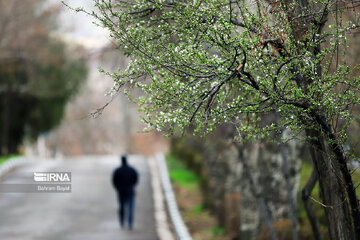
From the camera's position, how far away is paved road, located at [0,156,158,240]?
45.0 feet

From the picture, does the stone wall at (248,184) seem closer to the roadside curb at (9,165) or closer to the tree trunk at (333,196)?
the tree trunk at (333,196)

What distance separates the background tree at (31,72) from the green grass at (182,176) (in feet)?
28.6

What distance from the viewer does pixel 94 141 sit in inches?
2884

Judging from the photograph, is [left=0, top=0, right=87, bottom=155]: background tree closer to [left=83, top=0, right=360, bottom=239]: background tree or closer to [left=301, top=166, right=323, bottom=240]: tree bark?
[left=301, top=166, right=323, bottom=240]: tree bark

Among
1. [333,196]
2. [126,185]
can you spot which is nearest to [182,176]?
[126,185]

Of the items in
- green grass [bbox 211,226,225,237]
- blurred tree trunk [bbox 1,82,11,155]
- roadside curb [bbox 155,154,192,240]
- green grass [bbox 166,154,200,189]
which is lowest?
green grass [bbox 211,226,225,237]

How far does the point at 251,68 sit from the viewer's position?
5.78 m

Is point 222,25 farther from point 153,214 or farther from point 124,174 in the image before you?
point 153,214

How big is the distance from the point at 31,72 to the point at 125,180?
1853 centimetres

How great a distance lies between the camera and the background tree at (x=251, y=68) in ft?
18.5

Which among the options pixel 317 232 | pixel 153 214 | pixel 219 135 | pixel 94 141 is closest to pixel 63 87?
pixel 153 214

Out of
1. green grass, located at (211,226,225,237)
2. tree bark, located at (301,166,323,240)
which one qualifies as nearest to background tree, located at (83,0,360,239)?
tree bark, located at (301,166,323,240)

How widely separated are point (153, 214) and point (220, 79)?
11.2 m

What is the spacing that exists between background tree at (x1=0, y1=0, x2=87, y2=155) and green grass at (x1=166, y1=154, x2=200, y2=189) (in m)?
8.73
